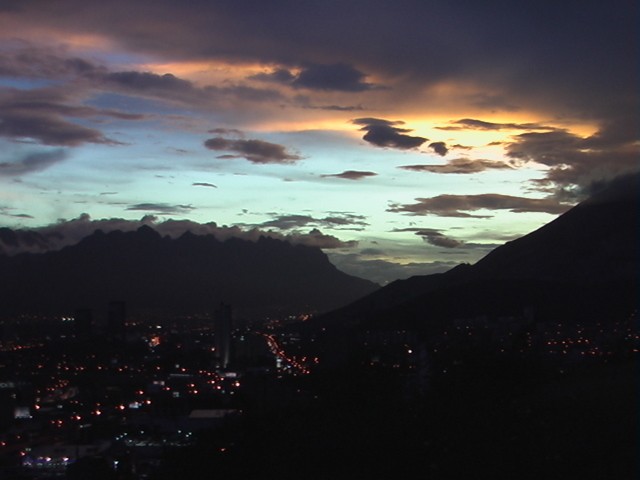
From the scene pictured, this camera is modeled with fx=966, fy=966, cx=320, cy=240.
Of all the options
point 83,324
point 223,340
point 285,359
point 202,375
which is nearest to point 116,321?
point 83,324

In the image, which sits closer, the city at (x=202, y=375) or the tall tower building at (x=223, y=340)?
the city at (x=202, y=375)

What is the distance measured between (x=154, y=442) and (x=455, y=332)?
22989 mm

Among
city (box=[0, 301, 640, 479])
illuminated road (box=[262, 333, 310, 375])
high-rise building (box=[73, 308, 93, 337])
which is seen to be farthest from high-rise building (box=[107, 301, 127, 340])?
illuminated road (box=[262, 333, 310, 375])

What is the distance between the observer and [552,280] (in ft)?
179

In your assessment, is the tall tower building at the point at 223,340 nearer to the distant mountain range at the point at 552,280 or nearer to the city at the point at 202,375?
the city at the point at 202,375

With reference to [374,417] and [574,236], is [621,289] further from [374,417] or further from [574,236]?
[374,417]

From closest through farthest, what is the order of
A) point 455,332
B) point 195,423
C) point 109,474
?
point 109,474
point 195,423
point 455,332

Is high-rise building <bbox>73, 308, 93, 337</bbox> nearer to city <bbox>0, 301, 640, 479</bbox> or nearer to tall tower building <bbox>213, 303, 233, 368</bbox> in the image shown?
city <bbox>0, 301, 640, 479</bbox>

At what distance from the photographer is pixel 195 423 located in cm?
2333

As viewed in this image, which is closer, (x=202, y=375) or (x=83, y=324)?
(x=202, y=375)

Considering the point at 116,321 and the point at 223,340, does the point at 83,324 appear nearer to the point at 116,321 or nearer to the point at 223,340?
the point at 116,321

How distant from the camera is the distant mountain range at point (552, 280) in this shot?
162 feet

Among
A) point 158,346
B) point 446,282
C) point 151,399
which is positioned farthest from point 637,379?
point 446,282

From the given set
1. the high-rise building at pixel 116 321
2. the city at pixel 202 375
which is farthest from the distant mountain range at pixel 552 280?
the high-rise building at pixel 116 321
